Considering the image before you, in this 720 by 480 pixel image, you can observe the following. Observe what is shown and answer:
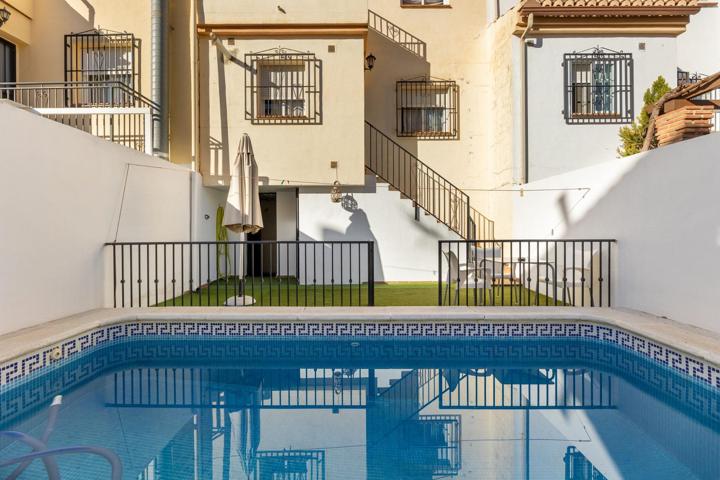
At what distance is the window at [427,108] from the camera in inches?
472

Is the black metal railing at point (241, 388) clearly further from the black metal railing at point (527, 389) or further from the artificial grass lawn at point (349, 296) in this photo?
the artificial grass lawn at point (349, 296)

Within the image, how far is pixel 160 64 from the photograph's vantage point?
32.9 feet

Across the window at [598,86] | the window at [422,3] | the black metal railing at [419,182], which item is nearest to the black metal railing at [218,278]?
the black metal railing at [419,182]

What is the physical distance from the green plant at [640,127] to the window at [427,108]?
3785 millimetres

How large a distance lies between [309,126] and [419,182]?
10.5 feet

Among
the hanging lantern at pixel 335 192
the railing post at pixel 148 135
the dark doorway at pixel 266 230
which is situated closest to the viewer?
the railing post at pixel 148 135

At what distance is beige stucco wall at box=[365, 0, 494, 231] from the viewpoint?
39.3 feet

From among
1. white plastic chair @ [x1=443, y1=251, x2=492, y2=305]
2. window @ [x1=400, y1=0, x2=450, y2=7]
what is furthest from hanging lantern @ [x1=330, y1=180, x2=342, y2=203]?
window @ [x1=400, y1=0, x2=450, y2=7]

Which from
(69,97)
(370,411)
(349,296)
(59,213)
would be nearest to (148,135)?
(59,213)

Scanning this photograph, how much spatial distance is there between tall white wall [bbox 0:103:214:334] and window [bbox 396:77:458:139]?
6.42 m

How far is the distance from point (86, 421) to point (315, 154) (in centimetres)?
740

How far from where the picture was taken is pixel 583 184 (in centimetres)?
780

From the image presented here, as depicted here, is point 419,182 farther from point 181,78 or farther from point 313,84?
point 181,78

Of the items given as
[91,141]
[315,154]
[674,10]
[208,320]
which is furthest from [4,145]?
[674,10]
